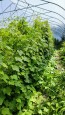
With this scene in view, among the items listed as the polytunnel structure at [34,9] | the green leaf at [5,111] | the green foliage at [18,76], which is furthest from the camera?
the polytunnel structure at [34,9]

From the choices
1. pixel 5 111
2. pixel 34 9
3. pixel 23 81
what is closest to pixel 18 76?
pixel 23 81

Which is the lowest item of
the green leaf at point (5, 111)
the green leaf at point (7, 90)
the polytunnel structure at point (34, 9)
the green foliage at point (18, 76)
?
the green leaf at point (5, 111)

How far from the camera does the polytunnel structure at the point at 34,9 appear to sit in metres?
12.6

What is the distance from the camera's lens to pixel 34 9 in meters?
14.7

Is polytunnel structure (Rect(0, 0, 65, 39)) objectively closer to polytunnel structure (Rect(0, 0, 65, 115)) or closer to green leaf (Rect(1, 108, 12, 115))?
polytunnel structure (Rect(0, 0, 65, 115))

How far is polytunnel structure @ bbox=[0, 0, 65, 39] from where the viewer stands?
496 inches

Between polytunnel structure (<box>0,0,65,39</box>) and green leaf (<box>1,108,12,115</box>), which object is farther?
polytunnel structure (<box>0,0,65,39</box>)

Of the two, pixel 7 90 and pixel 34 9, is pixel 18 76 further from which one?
pixel 34 9

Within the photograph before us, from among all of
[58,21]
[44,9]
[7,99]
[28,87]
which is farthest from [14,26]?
[58,21]

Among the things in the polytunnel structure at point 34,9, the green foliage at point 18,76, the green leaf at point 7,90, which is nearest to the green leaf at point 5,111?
the green foliage at point 18,76

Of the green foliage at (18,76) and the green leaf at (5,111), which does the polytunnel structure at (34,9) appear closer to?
the green foliage at (18,76)

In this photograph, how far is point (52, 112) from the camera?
4.23 m

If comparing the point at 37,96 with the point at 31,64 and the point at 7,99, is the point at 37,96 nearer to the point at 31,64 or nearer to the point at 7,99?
the point at 31,64

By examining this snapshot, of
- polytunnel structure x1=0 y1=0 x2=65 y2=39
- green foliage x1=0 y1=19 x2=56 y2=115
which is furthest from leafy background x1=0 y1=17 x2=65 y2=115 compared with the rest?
polytunnel structure x1=0 y1=0 x2=65 y2=39
